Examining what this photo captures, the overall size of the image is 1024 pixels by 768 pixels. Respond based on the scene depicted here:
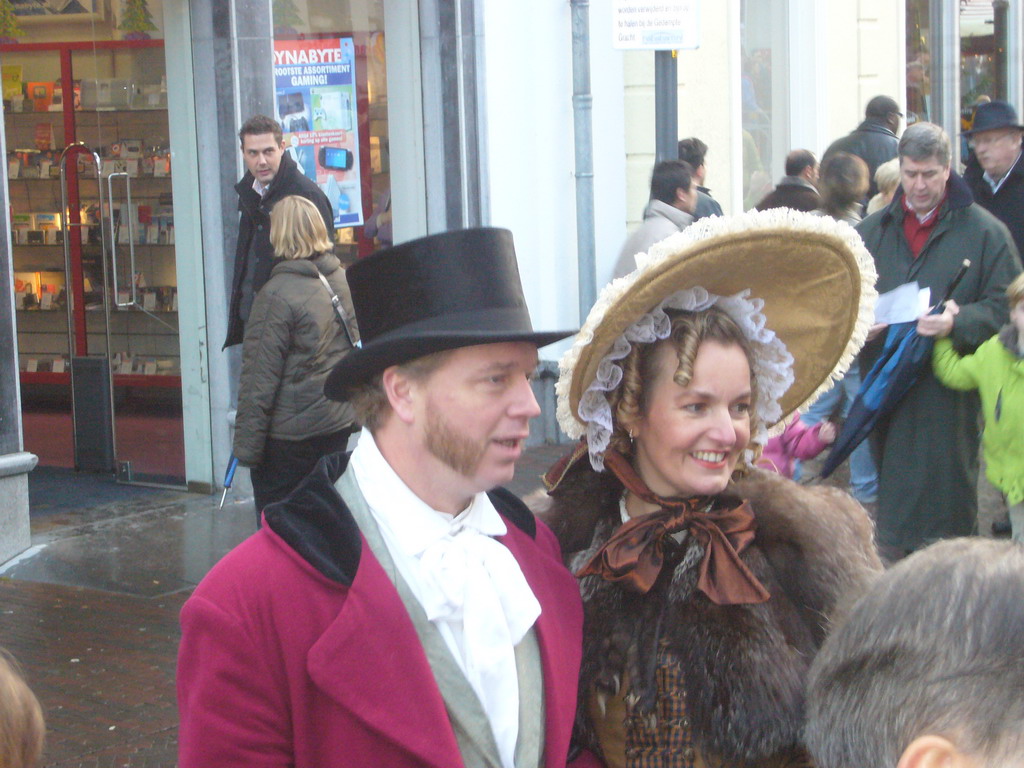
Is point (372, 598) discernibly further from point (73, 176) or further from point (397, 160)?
point (73, 176)

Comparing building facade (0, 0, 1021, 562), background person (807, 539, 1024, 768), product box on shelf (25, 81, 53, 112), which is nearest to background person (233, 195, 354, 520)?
building facade (0, 0, 1021, 562)

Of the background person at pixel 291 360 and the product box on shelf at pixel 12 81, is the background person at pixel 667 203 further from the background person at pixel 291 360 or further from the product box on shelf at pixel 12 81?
the product box on shelf at pixel 12 81

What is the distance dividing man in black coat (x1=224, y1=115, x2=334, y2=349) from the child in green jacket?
3.36 m

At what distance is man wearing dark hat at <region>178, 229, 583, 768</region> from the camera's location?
6.14ft

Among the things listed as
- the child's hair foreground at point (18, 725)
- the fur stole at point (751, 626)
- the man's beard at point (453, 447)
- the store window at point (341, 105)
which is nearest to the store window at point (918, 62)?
the store window at point (341, 105)

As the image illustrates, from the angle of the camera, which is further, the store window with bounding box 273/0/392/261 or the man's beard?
the store window with bounding box 273/0/392/261

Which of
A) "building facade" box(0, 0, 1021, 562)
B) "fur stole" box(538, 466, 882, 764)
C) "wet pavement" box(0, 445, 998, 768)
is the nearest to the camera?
"fur stole" box(538, 466, 882, 764)

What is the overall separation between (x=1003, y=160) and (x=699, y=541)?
5.54 metres

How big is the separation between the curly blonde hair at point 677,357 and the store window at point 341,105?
663 cm

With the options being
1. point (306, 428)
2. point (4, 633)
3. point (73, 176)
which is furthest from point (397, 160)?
point (4, 633)

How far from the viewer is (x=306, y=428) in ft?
19.2

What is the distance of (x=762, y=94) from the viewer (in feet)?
42.2

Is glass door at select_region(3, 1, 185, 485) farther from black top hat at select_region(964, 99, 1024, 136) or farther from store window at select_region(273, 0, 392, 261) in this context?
black top hat at select_region(964, 99, 1024, 136)

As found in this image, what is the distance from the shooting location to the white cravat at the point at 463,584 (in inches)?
79.0
